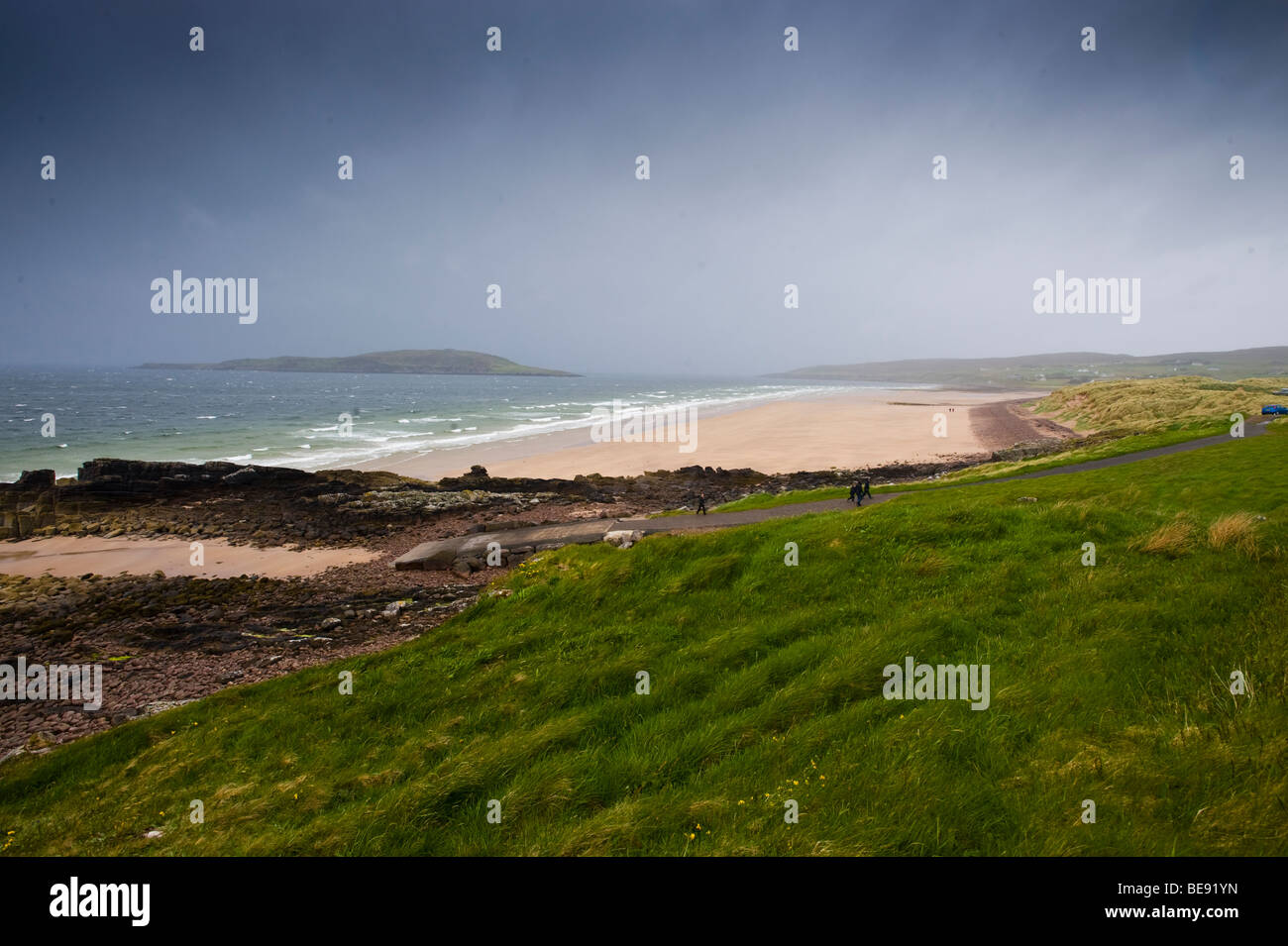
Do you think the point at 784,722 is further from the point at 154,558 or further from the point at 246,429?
the point at 246,429

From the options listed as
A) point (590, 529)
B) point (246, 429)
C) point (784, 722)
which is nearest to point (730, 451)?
point (590, 529)

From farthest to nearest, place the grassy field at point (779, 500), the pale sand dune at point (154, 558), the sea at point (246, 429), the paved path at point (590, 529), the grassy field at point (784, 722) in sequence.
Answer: the sea at point (246, 429)
the grassy field at point (779, 500)
the pale sand dune at point (154, 558)
the paved path at point (590, 529)
the grassy field at point (784, 722)

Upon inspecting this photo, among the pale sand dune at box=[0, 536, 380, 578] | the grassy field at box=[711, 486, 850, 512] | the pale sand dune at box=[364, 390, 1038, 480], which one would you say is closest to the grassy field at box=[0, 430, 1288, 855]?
the grassy field at box=[711, 486, 850, 512]

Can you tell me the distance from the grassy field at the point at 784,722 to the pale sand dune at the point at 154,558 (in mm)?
15268

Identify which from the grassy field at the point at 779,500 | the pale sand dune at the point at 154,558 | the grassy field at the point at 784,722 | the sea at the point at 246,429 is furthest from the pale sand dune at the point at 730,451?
the grassy field at the point at 784,722

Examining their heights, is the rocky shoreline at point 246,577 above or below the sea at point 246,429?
below

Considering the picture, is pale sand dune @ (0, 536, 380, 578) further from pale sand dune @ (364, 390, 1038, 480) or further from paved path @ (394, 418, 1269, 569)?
pale sand dune @ (364, 390, 1038, 480)

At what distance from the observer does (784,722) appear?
5.97 m

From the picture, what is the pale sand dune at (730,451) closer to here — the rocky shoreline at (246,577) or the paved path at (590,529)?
the rocky shoreline at (246,577)

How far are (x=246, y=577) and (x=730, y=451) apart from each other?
3948 cm

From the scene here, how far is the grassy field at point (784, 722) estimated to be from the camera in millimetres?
4250

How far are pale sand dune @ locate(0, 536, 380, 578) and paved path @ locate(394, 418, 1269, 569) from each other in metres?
3.89

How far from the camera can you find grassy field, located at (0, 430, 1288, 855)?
4250mm
